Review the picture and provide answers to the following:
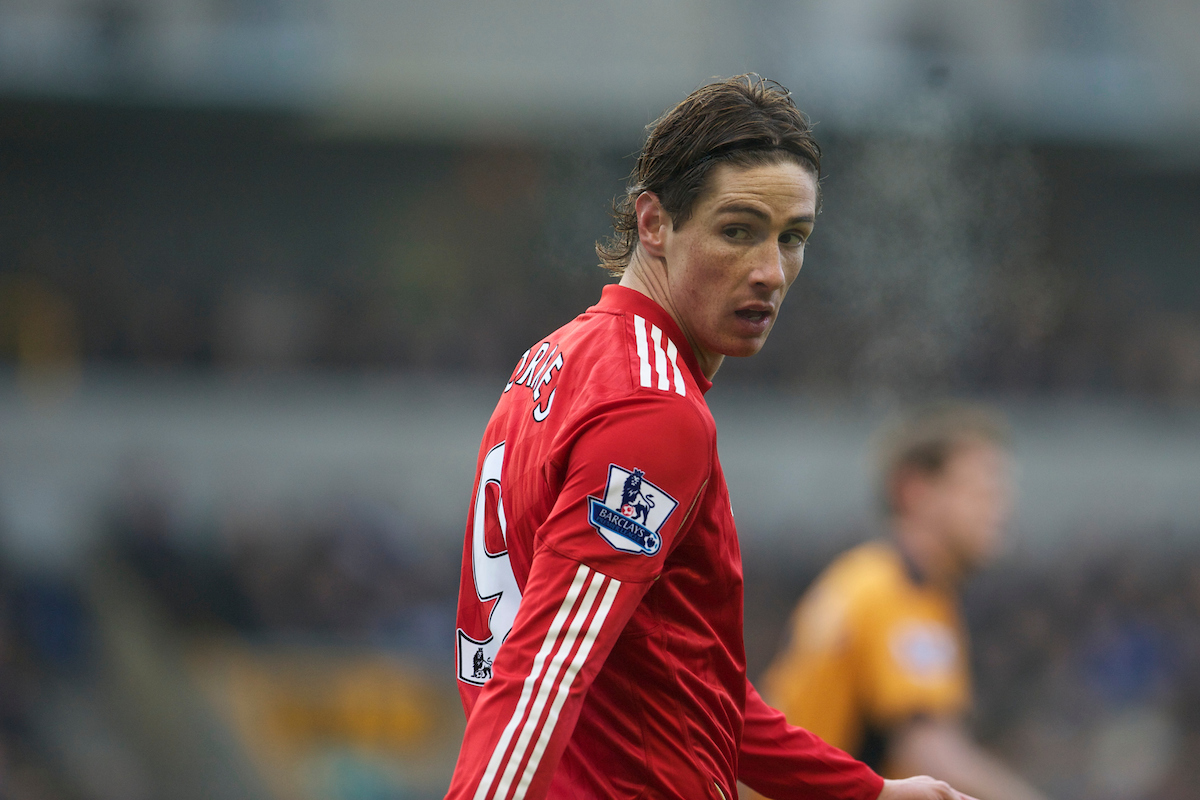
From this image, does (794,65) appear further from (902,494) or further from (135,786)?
(902,494)

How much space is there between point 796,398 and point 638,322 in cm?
1384

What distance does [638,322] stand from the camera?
7.29 ft

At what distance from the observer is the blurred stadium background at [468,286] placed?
42.6 feet

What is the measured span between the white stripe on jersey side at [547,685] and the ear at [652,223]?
2.27 feet

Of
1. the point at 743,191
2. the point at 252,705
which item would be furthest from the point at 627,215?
the point at 252,705

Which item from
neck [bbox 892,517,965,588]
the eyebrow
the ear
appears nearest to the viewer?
the eyebrow

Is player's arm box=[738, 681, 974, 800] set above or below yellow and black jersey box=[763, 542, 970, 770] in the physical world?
above

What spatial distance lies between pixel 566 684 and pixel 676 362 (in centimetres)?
57

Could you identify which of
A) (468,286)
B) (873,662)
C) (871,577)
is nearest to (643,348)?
(873,662)

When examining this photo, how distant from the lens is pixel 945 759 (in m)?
4.35

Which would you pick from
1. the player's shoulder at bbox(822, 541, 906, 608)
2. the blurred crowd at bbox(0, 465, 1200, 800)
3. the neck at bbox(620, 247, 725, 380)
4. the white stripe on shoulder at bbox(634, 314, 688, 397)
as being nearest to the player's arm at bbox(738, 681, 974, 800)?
the neck at bbox(620, 247, 725, 380)

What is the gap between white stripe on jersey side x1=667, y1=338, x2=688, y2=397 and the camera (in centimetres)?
201

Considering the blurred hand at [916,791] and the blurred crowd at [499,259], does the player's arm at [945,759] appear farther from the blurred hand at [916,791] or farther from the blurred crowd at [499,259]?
the blurred crowd at [499,259]

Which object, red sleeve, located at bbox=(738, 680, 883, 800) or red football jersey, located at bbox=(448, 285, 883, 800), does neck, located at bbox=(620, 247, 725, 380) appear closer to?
red football jersey, located at bbox=(448, 285, 883, 800)
